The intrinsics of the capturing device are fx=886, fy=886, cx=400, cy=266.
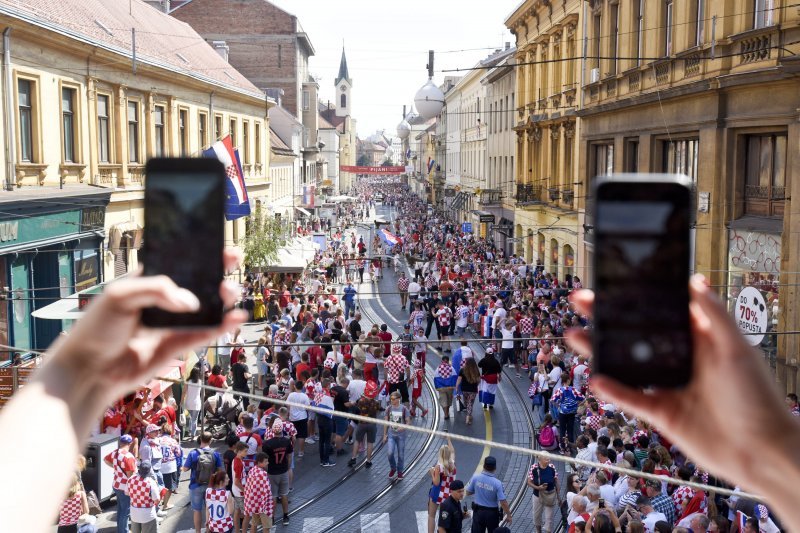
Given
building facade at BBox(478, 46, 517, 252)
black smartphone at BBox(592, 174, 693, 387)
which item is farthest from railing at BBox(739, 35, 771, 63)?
building facade at BBox(478, 46, 517, 252)

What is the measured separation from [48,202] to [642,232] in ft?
68.1

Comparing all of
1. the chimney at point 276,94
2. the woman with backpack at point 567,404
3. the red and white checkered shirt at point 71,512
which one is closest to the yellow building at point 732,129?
the woman with backpack at point 567,404

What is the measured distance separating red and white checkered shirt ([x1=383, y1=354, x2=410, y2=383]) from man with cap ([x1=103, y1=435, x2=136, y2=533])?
6.60 meters

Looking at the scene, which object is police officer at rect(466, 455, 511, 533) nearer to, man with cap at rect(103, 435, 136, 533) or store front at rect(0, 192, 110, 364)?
man with cap at rect(103, 435, 136, 533)

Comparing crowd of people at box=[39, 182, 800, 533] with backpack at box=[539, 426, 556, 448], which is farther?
backpack at box=[539, 426, 556, 448]

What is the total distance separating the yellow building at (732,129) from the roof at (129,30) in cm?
1242

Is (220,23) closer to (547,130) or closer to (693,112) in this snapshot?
(547,130)

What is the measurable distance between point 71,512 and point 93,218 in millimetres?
13283

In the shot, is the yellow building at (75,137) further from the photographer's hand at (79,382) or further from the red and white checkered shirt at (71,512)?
the photographer's hand at (79,382)

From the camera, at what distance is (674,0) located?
72.3 ft

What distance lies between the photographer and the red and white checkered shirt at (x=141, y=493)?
38.4 ft

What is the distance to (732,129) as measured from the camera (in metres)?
18.8

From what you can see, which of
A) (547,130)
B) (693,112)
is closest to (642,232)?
(693,112)

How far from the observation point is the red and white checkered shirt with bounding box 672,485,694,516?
33.9 ft
